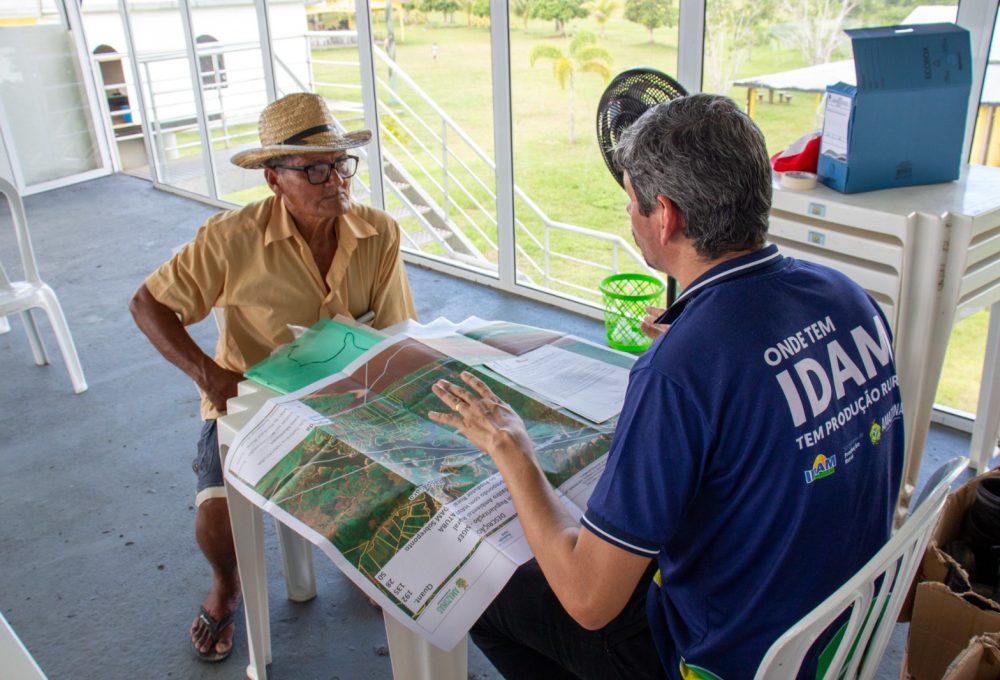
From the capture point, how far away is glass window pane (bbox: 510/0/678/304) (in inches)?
141

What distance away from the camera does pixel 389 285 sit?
2.04 m

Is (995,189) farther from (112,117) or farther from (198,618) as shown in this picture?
(112,117)

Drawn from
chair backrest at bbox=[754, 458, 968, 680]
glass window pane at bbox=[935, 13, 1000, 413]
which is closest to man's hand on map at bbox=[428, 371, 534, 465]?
chair backrest at bbox=[754, 458, 968, 680]

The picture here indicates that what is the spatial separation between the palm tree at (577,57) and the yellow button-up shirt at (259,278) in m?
2.32

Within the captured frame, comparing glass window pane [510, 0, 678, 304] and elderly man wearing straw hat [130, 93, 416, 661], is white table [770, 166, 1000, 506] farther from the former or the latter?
glass window pane [510, 0, 678, 304]

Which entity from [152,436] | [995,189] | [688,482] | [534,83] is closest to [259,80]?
[534,83]

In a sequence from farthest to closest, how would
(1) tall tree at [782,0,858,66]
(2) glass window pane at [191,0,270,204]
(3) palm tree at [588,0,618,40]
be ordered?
(2) glass window pane at [191,0,270,204]
(3) palm tree at [588,0,618,40]
(1) tall tree at [782,0,858,66]

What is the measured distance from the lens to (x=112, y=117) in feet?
23.1

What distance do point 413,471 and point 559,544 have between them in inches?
10.6

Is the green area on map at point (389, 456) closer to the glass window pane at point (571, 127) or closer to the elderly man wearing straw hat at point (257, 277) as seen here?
the elderly man wearing straw hat at point (257, 277)

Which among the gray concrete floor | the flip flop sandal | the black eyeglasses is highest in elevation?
the black eyeglasses

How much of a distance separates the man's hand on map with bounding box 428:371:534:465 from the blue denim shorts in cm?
73

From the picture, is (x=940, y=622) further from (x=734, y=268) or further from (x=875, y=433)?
(x=734, y=268)

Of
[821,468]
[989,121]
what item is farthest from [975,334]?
[821,468]
